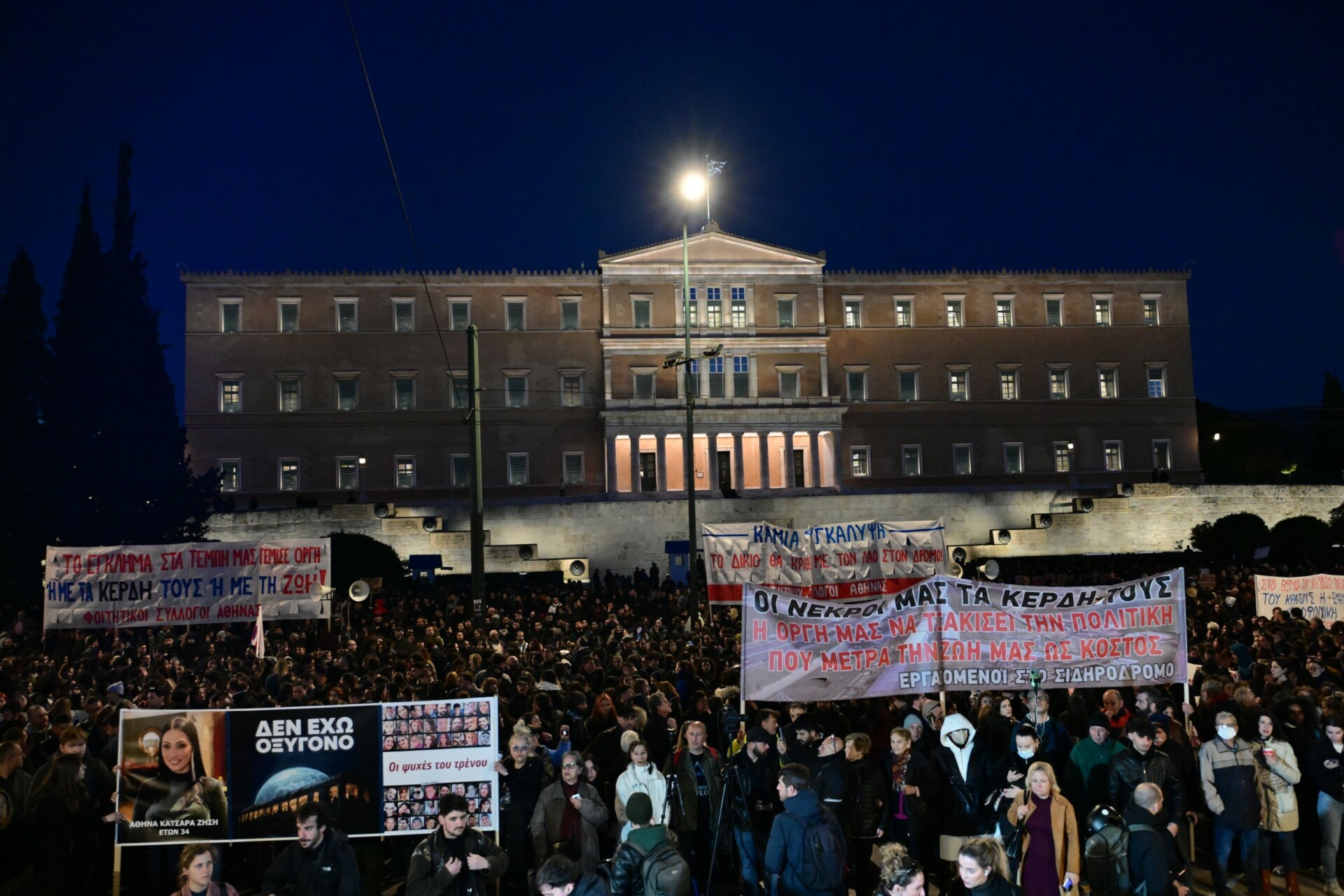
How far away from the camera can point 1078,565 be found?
32.6 m

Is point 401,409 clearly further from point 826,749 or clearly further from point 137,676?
point 826,749

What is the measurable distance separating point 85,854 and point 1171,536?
4232cm

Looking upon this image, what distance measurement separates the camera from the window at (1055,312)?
5447 cm

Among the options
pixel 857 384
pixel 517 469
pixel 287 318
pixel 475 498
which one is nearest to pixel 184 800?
pixel 475 498

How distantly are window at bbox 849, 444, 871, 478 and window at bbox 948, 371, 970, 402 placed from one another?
4.86m

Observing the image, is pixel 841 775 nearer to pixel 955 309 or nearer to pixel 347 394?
pixel 347 394

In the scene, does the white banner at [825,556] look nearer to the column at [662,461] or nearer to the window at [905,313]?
the column at [662,461]

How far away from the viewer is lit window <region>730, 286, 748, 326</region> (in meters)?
51.3

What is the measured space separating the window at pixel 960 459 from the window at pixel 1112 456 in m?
6.16

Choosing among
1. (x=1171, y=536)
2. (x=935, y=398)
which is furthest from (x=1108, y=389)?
(x=1171, y=536)

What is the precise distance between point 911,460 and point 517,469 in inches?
683

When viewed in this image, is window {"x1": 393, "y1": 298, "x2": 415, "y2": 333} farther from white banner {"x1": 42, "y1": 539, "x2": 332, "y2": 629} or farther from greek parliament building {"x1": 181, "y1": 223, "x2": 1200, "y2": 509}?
white banner {"x1": 42, "y1": 539, "x2": 332, "y2": 629}

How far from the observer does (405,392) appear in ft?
166

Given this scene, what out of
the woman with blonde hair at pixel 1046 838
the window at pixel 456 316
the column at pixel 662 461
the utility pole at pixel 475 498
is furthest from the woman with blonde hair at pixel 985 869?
the window at pixel 456 316
